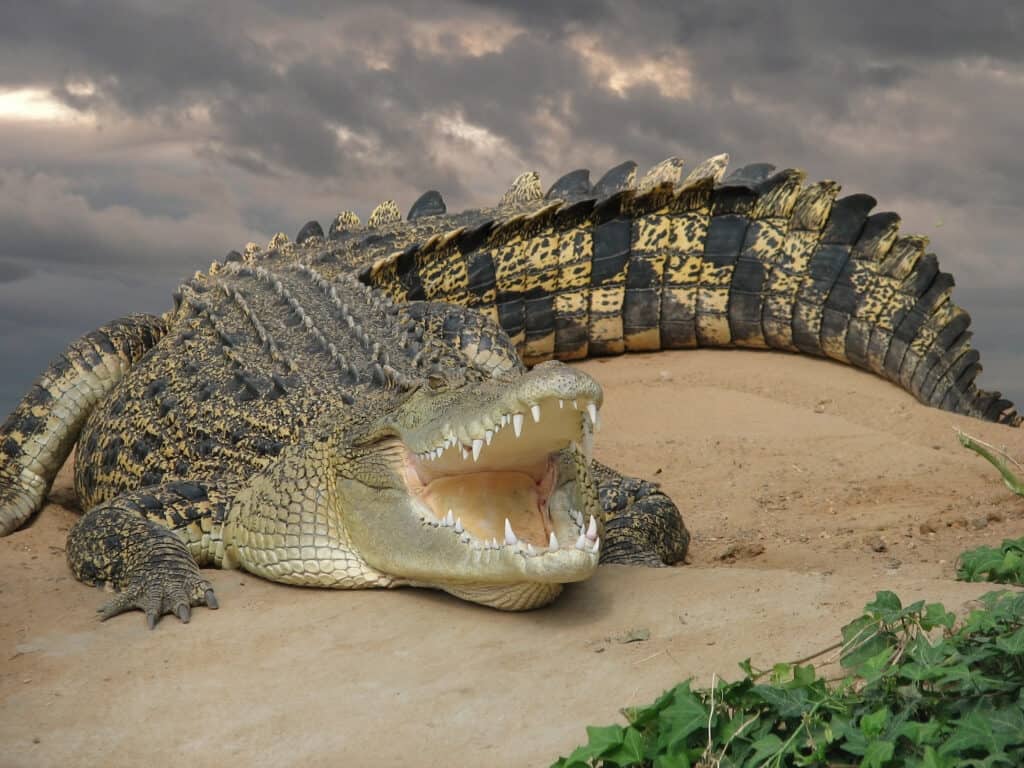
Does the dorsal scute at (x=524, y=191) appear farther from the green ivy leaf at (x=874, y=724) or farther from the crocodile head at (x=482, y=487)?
the green ivy leaf at (x=874, y=724)

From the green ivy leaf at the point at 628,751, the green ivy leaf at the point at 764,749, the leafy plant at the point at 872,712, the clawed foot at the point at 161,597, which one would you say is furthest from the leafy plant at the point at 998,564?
the clawed foot at the point at 161,597

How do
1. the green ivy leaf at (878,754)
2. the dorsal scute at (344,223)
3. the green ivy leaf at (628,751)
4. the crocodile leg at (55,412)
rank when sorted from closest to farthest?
the green ivy leaf at (878,754) < the green ivy leaf at (628,751) < the crocodile leg at (55,412) < the dorsal scute at (344,223)

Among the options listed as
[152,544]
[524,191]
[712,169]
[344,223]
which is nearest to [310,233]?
[344,223]

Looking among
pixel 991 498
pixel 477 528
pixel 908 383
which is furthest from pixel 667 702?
pixel 908 383

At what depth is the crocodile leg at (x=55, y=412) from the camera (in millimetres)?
8727

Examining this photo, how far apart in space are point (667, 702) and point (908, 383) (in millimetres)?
7856

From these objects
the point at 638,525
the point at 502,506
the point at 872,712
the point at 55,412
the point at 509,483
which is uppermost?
the point at 55,412

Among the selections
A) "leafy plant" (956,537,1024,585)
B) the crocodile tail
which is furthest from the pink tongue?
the crocodile tail

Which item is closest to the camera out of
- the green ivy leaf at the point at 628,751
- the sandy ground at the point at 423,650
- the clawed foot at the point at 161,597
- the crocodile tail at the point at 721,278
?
the green ivy leaf at the point at 628,751

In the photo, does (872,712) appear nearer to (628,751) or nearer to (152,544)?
(628,751)

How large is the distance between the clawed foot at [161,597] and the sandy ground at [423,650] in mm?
74

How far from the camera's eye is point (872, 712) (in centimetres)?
357

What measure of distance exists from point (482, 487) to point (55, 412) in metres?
4.96

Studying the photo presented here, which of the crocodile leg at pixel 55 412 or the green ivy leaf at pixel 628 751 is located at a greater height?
the crocodile leg at pixel 55 412
